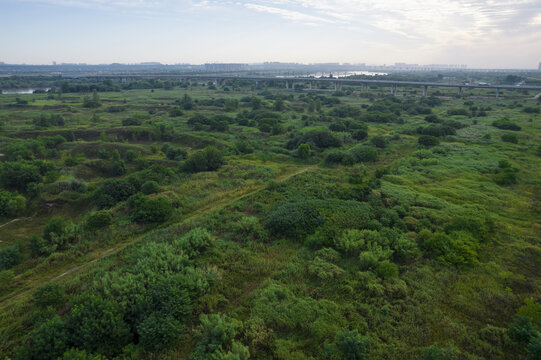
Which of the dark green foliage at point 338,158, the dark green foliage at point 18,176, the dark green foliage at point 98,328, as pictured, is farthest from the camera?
the dark green foliage at point 338,158

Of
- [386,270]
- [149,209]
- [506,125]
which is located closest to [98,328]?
[149,209]

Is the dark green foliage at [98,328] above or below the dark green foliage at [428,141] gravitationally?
below

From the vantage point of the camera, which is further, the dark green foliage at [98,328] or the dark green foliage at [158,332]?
the dark green foliage at [158,332]

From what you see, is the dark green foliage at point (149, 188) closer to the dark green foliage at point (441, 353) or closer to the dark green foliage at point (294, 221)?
the dark green foliage at point (294, 221)

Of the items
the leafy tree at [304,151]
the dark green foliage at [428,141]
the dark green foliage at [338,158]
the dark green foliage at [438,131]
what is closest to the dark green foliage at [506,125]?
the dark green foliage at [438,131]

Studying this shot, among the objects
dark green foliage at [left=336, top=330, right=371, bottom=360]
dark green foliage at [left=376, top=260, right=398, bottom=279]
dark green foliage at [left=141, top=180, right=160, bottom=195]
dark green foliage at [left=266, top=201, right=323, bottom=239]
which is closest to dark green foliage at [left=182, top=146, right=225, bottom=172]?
dark green foliage at [left=141, top=180, right=160, bottom=195]

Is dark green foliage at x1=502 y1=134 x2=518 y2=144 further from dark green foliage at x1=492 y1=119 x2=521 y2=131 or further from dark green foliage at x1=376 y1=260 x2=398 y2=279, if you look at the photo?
dark green foliage at x1=376 y1=260 x2=398 y2=279
